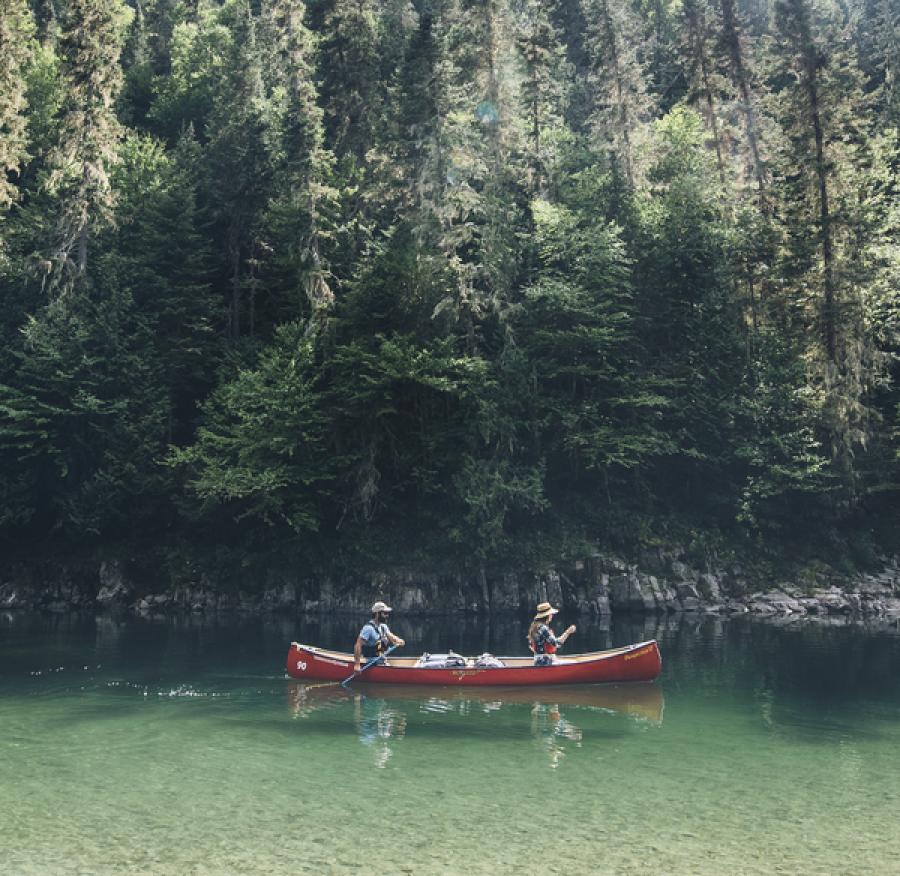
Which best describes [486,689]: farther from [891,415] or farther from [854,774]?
[891,415]

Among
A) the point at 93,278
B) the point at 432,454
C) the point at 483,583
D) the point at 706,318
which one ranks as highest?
the point at 93,278

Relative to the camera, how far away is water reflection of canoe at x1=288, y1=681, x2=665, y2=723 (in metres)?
17.1

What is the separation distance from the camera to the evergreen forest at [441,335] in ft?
109

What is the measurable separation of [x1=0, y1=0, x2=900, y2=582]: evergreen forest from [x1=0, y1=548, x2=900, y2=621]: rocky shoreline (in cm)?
92

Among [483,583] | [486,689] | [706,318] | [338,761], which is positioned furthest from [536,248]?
[338,761]

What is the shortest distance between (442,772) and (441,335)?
24344 millimetres

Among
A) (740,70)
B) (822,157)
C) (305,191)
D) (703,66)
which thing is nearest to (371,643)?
(305,191)

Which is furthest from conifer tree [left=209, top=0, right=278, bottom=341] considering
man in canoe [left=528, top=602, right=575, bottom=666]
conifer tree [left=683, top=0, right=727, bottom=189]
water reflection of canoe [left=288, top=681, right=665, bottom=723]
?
man in canoe [left=528, top=602, right=575, bottom=666]

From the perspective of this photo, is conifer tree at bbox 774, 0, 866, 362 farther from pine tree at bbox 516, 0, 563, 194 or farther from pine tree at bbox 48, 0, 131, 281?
pine tree at bbox 48, 0, 131, 281

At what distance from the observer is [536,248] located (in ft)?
121

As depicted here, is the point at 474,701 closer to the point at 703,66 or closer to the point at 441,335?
the point at 441,335

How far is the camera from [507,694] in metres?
17.8

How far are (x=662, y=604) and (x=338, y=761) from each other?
75.5 feet

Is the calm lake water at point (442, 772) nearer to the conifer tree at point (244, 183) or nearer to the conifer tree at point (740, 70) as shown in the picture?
the conifer tree at point (244, 183)
